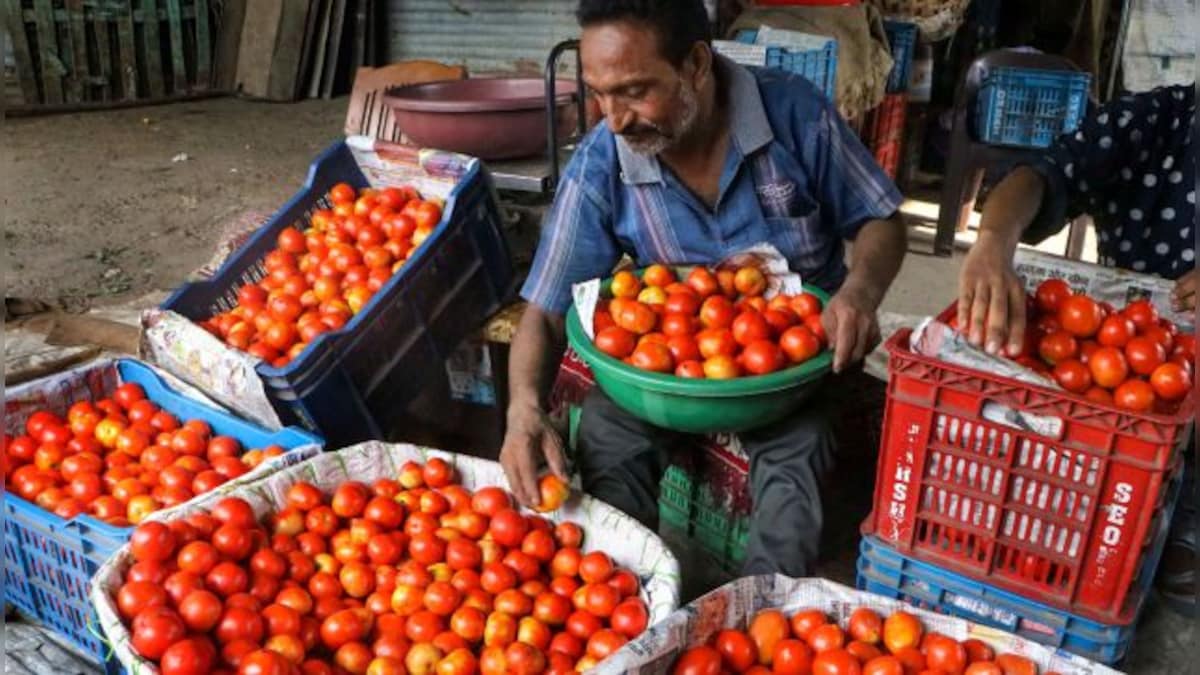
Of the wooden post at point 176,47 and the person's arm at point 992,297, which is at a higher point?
the person's arm at point 992,297

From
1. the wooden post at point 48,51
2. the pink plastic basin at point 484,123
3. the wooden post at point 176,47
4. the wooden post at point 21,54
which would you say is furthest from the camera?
the wooden post at point 176,47

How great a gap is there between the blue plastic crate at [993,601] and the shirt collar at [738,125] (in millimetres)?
932

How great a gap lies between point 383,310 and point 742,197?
3.31 feet

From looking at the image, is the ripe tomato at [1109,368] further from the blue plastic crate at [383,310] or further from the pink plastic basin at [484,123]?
the pink plastic basin at [484,123]

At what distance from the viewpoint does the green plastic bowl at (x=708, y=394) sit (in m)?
1.99

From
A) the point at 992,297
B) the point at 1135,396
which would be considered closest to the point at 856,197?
the point at 992,297

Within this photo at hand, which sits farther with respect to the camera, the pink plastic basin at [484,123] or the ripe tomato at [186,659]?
the pink plastic basin at [484,123]

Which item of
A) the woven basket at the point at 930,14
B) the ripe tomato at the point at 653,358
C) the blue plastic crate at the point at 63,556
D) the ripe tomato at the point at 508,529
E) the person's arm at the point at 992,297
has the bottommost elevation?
the blue plastic crate at the point at 63,556

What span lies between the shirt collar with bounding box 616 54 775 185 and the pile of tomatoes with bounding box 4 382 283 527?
Answer: 3.57 ft

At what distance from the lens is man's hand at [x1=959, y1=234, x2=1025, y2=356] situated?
1740 mm

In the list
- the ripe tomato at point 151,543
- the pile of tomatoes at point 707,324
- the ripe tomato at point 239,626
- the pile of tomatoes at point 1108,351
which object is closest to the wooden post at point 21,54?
the ripe tomato at point 151,543

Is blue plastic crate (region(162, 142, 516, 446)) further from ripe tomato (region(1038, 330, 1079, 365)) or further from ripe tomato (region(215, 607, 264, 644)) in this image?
ripe tomato (region(1038, 330, 1079, 365))

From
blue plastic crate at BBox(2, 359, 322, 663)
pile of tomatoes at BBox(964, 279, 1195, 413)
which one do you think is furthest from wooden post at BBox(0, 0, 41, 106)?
pile of tomatoes at BBox(964, 279, 1195, 413)

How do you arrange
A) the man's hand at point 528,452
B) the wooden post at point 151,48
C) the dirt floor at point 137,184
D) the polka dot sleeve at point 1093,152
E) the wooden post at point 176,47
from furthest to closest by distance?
the wooden post at point 176,47, the wooden post at point 151,48, the dirt floor at point 137,184, the polka dot sleeve at point 1093,152, the man's hand at point 528,452
